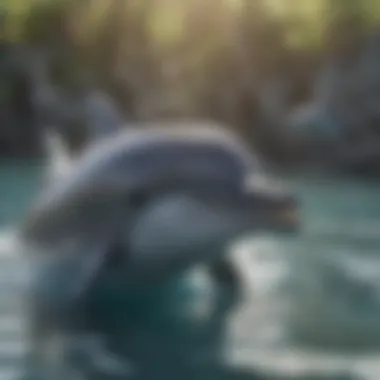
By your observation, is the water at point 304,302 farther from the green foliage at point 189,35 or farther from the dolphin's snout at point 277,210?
the green foliage at point 189,35

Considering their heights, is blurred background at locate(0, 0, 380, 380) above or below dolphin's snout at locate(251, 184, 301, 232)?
above

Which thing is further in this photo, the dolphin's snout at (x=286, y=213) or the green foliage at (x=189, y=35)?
the green foliage at (x=189, y=35)

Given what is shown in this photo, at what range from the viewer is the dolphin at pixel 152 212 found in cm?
219

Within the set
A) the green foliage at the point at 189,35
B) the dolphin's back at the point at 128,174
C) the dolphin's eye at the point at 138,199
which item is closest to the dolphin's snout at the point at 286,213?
the dolphin's back at the point at 128,174

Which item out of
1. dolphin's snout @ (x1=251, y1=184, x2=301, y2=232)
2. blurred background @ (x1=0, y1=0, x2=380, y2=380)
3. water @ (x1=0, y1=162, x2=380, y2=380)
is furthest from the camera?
blurred background @ (x1=0, y1=0, x2=380, y2=380)

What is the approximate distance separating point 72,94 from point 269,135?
1866 millimetres

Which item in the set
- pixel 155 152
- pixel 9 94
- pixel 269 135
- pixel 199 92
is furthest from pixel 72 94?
pixel 155 152

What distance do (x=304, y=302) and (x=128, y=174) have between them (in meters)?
0.57

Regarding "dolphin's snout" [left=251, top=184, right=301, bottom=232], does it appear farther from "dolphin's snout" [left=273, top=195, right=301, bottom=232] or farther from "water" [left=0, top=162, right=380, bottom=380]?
"water" [left=0, top=162, right=380, bottom=380]

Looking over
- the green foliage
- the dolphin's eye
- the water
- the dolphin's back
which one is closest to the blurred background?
the green foliage

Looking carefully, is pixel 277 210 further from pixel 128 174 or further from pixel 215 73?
pixel 215 73

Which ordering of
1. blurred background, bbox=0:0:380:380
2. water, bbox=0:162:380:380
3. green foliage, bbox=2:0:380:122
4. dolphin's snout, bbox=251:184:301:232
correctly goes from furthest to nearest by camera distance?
green foliage, bbox=2:0:380:122
blurred background, bbox=0:0:380:380
dolphin's snout, bbox=251:184:301:232
water, bbox=0:162:380:380

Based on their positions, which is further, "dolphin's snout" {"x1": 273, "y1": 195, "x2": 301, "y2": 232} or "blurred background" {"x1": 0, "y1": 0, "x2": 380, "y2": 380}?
"blurred background" {"x1": 0, "y1": 0, "x2": 380, "y2": 380}

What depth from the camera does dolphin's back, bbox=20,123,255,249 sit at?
221 cm
